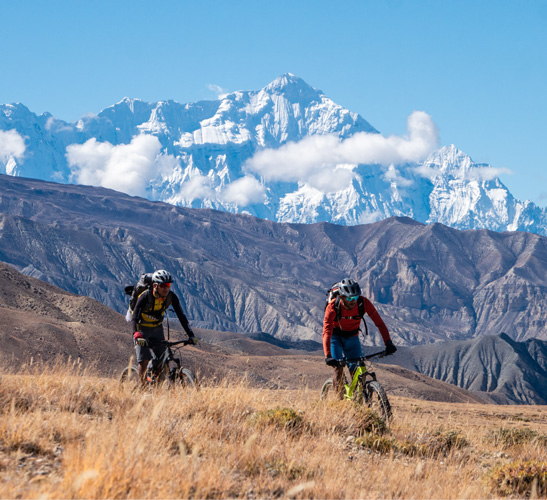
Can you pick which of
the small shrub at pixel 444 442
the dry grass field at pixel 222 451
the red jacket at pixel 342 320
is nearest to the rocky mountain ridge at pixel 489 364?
the red jacket at pixel 342 320

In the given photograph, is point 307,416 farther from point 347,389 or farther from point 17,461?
point 17,461

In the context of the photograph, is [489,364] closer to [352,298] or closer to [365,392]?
[352,298]

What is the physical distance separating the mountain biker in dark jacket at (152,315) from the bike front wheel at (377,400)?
10.2 ft

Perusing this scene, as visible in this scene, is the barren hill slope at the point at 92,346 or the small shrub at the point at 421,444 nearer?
the small shrub at the point at 421,444

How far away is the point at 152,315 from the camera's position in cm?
1067

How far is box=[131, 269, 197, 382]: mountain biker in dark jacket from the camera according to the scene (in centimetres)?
1044

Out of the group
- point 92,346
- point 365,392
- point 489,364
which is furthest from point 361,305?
point 489,364

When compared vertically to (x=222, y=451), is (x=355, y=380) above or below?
above

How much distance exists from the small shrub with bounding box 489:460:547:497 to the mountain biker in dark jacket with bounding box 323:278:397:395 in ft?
10.1

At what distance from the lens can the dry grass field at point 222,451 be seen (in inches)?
196

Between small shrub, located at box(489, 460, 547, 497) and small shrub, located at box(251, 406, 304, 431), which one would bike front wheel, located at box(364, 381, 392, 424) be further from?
small shrub, located at box(489, 460, 547, 497)

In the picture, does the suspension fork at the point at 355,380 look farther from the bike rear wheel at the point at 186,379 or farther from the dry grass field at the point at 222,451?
the bike rear wheel at the point at 186,379

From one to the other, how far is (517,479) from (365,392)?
278cm

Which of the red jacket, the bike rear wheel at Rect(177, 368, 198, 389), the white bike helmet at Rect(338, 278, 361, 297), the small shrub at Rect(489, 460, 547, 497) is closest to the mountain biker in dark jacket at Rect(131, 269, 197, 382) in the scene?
the bike rear wheel at Rect(177, 368, 198, 389)
